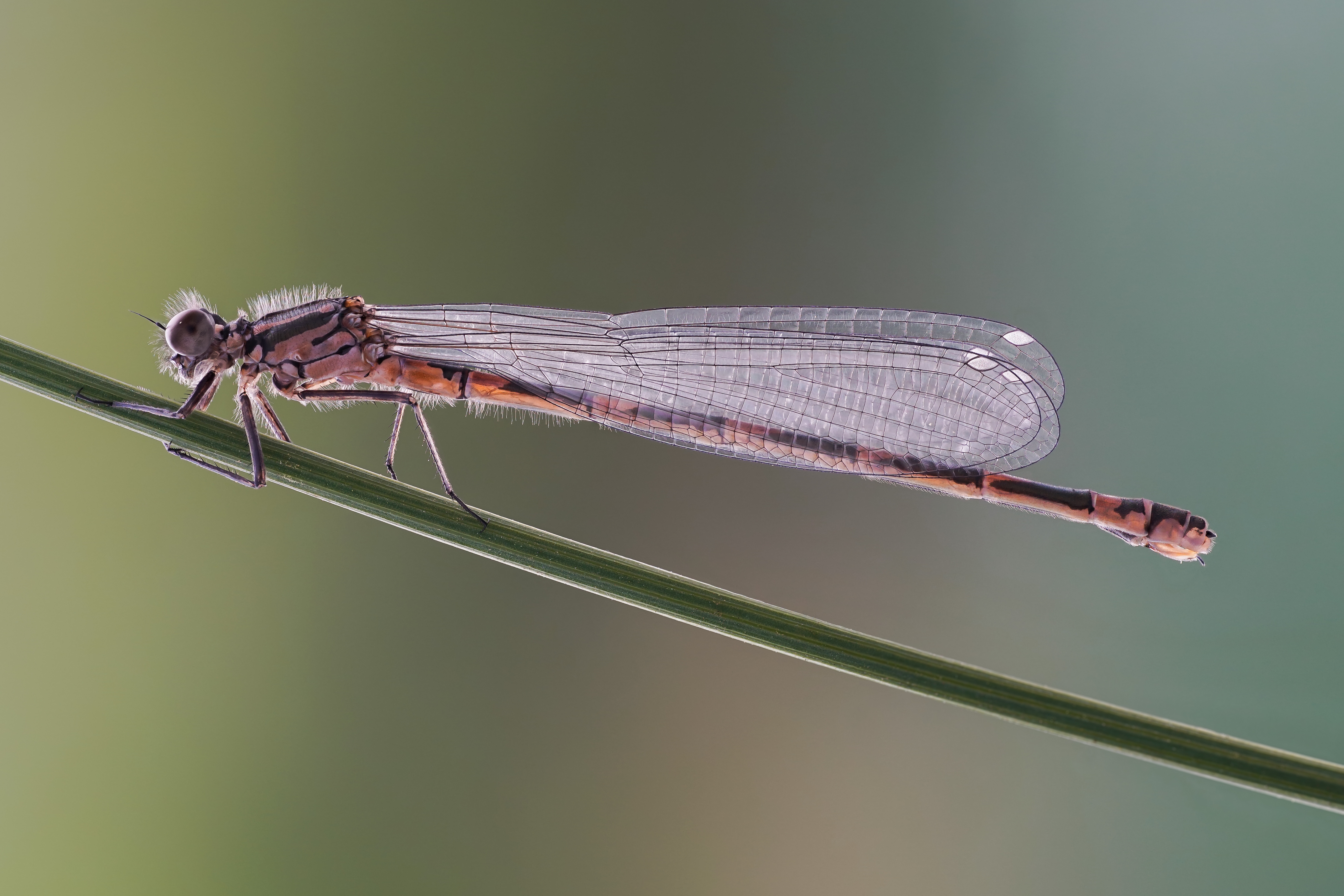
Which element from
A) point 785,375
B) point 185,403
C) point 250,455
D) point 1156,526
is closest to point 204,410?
point 185,403

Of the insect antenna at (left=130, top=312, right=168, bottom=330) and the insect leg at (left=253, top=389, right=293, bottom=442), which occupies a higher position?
the insect antenna at (left=130, top=312, right=168, bottom=330)

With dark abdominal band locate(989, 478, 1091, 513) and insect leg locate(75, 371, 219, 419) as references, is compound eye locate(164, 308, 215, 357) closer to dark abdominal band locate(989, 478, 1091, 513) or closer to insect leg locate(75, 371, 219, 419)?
insect leg locate(75, 371, 219, 419)

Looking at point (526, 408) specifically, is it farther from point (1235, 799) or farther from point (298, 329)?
point (1235, 799)

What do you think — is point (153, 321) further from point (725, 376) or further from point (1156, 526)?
point (1156, 526)

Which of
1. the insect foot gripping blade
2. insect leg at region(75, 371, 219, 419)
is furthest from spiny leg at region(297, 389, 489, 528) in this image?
the insect foot gripping blade

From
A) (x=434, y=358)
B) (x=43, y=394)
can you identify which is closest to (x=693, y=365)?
(x=434, y=358)

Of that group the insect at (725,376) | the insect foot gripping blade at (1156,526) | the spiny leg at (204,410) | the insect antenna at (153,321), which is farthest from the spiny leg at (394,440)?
the insect foot gripping blade at (1156,526)
